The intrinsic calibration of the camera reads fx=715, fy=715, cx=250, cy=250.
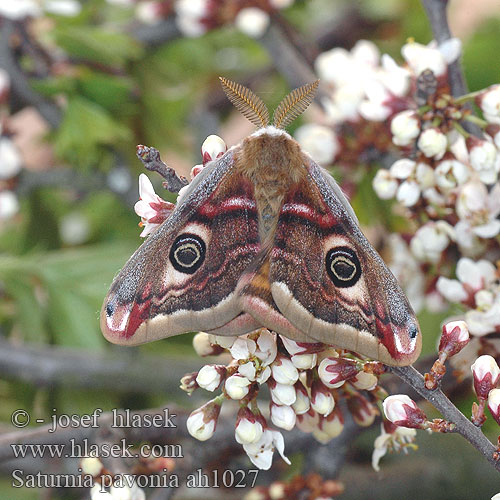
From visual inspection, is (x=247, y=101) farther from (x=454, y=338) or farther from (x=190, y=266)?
(x=454, y=338)

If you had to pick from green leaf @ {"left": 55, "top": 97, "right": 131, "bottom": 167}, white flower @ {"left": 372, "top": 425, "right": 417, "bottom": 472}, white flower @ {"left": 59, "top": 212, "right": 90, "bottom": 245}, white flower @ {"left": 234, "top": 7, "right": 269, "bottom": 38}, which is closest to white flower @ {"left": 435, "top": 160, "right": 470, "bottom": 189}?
white flower @ {"left": 372, "top": 425, "right": 417, "bottom": 472}

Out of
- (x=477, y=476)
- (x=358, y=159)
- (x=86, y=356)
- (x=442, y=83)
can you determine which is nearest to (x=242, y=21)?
(x=358, y=159)

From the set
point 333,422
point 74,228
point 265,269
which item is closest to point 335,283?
point 265,269

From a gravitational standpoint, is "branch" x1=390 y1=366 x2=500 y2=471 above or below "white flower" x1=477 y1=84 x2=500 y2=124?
below

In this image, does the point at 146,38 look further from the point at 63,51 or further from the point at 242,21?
the point at 242,21

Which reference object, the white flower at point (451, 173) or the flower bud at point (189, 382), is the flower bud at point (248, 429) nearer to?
the flower bud at point (189, 382)

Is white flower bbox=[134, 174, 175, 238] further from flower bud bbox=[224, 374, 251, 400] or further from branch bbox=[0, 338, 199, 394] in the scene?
branch bbox=[0, 338, 199, 394]
